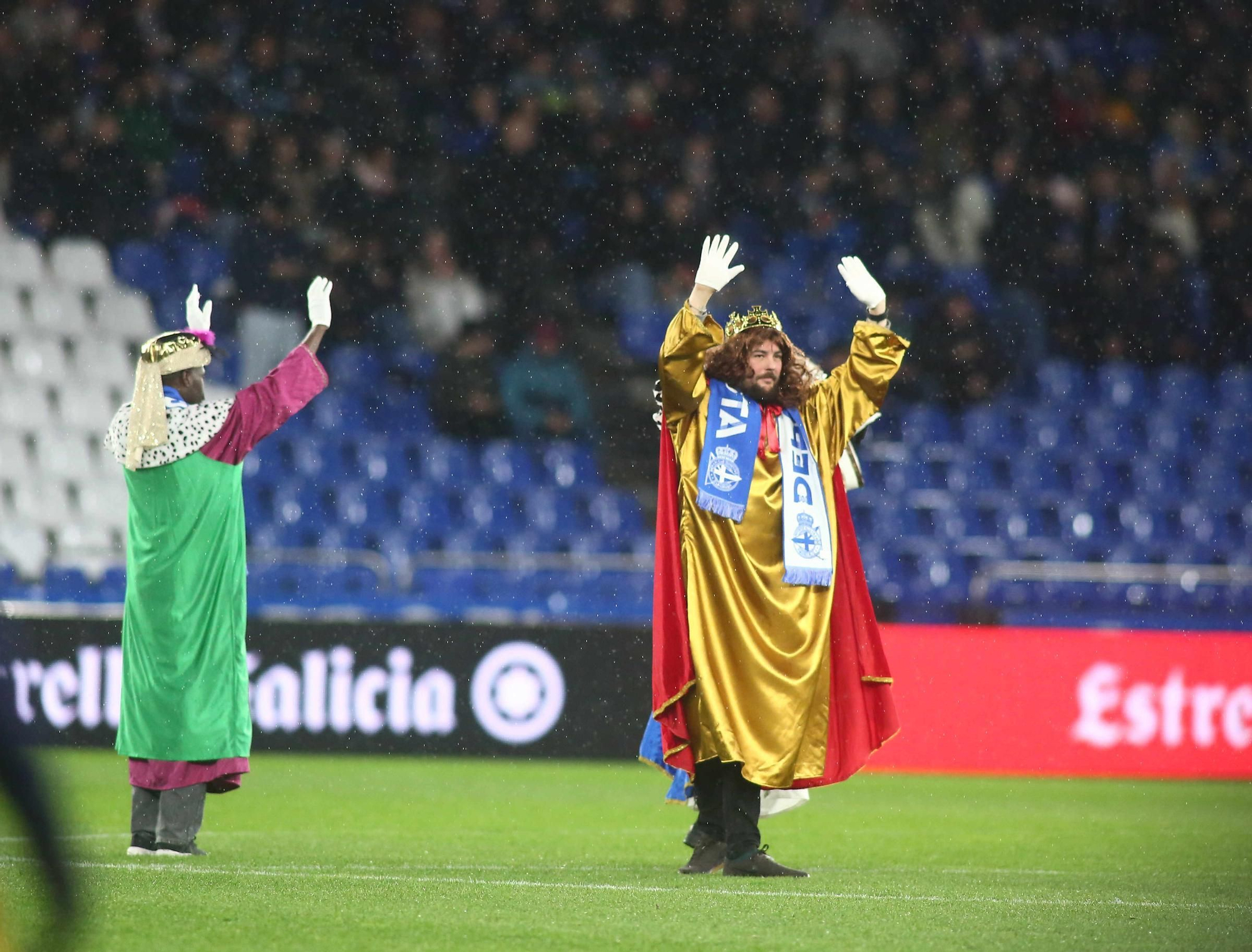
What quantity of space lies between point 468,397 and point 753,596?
366 inches

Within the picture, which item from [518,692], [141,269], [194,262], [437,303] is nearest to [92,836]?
[518,692]

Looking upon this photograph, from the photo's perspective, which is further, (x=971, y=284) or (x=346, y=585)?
(x=971, y=284)

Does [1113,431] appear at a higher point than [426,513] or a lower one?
higher

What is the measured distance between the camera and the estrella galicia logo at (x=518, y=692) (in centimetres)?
1284

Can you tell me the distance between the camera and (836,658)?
279 inches

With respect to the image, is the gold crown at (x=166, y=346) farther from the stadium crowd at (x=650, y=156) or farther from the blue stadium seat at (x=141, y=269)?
the blue stadium seat at (x=141, y=269)

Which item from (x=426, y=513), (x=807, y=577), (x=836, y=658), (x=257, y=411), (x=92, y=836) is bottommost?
(x=92, y=836)

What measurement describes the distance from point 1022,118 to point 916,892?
1385cm

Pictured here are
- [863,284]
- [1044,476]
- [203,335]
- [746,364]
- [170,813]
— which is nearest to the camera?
[746,364]

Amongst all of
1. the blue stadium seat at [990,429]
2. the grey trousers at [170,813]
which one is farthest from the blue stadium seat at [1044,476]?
the grey trousers at [170,813]

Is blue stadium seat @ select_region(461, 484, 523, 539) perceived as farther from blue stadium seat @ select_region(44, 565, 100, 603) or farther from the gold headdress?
the gold headdress

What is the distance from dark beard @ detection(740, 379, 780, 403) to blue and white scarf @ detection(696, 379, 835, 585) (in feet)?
0.12

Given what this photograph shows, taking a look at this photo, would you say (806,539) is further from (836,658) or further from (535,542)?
(535,542)

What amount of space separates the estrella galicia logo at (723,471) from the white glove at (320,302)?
6.68ft
